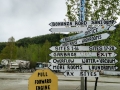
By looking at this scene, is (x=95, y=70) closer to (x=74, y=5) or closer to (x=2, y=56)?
(x=74, y=5)

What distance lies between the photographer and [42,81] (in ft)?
20.8

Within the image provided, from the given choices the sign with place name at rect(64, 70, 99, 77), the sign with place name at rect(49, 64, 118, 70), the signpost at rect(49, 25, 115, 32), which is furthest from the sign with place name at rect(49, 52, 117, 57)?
the signpost at rect(49, 25, 115, 32)

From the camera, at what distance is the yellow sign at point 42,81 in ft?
20.5

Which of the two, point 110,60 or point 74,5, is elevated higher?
point 74,5

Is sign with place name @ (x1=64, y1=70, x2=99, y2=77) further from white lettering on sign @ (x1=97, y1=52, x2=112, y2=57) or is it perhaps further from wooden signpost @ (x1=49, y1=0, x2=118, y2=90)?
white lettering on sign @ (x1=97, y1=52, x2=112, y2=57)

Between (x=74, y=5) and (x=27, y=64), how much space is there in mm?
40179

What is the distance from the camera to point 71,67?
671 centimetres

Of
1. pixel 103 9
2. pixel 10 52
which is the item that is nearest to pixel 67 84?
pixel 103 9

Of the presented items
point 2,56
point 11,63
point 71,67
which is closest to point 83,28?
point 71,67

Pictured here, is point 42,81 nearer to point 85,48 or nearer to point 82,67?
point 82,67

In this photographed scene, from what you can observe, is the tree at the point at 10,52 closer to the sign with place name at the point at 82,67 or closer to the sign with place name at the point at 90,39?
the sign with place name at the point at 90,39

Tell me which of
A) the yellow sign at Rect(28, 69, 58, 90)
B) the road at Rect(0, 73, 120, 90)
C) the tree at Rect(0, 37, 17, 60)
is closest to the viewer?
the yellow sign at Rect(28, 69, 58, 90)

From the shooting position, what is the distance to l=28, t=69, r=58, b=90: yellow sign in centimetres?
623

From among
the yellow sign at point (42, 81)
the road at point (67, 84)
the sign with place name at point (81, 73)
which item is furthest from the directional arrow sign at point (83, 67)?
the road at point (67, 84)
